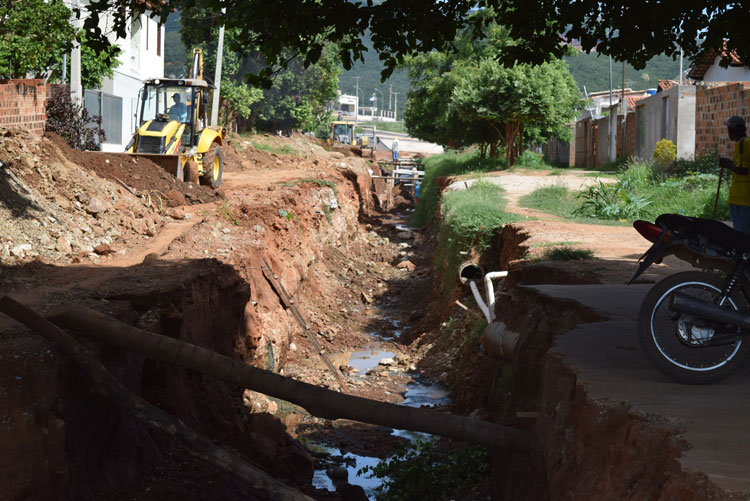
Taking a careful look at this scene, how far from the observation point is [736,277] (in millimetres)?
5117

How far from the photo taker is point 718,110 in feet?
73.7

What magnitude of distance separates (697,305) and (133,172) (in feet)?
46.4

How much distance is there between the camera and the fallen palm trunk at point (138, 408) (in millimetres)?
6207

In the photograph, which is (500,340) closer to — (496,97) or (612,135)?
(496,97)

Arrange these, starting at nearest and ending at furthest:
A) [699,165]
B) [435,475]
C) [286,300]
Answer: [435,475] → [286,300] → [699,165]

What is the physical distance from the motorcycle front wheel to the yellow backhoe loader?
14732 millimetres

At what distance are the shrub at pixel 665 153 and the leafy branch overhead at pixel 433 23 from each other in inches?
678

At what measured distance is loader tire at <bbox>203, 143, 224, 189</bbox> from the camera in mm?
19953

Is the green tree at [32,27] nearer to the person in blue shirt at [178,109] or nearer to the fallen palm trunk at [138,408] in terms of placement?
the person in blue shirt at [178,109]

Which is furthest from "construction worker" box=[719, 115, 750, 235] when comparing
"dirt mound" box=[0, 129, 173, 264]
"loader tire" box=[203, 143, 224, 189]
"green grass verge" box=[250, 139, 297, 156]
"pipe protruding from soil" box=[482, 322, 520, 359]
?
"green grass verge" box=[250, 139, 297, 156]

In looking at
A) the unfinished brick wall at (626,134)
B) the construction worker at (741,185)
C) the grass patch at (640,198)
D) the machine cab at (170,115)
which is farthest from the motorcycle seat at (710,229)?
the unfinished brick wall at (626,134)

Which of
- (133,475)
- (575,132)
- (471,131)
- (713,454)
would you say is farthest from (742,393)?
(575,132)

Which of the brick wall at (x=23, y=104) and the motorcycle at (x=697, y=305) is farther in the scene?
the brick wall at (x=23, y=104)

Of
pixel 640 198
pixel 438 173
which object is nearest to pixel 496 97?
pixel 438 173
